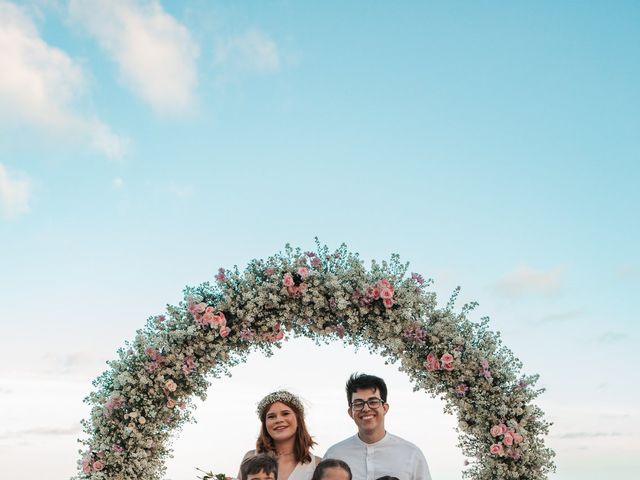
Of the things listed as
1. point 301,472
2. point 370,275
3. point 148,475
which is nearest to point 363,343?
point 370,275

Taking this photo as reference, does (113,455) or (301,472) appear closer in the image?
(301,472)

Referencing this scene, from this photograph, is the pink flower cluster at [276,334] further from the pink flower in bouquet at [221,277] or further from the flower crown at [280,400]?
the flower crown at [280,400]

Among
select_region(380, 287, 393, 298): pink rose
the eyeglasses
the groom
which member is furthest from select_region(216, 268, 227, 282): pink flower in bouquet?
the eyeglasses

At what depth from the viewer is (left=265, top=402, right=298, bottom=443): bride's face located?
7105 mm

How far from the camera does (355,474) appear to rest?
7.06 m

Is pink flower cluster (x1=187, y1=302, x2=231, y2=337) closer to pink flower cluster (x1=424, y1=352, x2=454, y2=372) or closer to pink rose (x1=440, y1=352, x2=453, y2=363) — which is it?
pink flower cluster (x1=424, y1=352, x2=454, y2=372)

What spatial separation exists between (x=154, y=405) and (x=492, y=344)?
4149 mm

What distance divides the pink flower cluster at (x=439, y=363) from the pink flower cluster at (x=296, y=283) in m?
1.70

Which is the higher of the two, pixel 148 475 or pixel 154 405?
pixel 154 405

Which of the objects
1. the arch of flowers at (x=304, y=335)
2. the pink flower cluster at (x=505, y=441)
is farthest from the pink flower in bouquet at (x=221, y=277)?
the pink flower cluster at (x=505, y=441)

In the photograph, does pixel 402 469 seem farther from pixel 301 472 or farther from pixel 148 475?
pixel 148 475

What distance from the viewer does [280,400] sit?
726 cm

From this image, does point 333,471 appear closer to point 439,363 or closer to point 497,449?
point 439,363

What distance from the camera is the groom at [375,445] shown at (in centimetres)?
700
